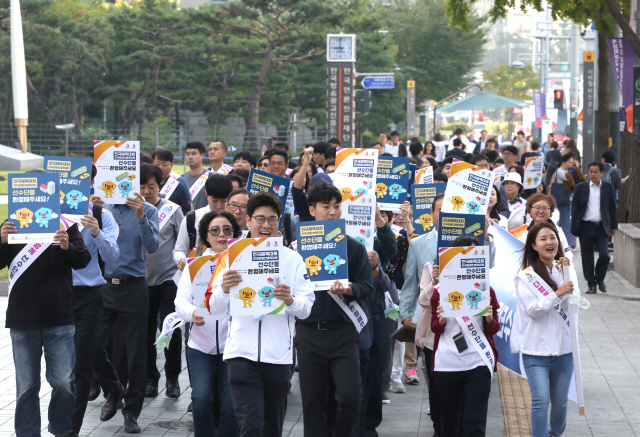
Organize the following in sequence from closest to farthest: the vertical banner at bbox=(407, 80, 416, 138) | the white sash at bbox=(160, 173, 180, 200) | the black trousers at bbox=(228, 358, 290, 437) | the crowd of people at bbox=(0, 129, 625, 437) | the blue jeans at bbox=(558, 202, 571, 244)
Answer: the black trousers at bbox=(228, 358, 290, 437)
the crowd of people at bbox=(0, 129, 625, 437)
the white sash at bbox=(160, 173, 180, 200)
the blue jeans at bbox=(558, 202, 571, 244)
the vertical banner at bbox=(407, 80, 416, 138)

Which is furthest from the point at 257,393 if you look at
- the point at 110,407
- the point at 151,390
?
the point at 151,390

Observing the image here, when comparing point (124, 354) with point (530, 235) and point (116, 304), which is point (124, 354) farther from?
point (530, 235)

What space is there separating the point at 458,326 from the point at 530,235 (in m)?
0.93

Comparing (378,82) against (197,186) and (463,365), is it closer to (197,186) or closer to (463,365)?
(197,186)

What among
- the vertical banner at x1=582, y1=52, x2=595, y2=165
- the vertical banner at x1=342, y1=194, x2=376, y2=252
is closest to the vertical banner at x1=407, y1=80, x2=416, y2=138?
the vertical banner at x1=582, y1=52, x2=595, y2=165

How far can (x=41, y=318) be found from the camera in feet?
18.9

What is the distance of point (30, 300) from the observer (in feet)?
18.9

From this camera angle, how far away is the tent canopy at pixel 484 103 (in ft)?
112

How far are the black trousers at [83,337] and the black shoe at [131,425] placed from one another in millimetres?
379

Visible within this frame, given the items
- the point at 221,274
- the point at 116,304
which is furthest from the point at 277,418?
the point at 116,304

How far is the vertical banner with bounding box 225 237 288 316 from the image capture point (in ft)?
15.8

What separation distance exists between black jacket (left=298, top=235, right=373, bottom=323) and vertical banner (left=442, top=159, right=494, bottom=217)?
1.37 m

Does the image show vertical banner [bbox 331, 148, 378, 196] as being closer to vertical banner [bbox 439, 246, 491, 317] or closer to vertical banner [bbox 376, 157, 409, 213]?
vertical banner [bbox 376, 157, 409, 213]

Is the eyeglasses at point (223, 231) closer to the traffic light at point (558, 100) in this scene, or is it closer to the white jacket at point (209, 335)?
the white jacket at point (209, 335)
